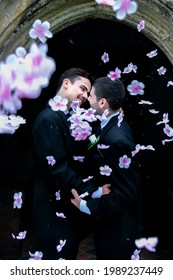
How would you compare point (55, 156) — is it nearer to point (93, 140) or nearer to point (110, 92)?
point (93, 140)

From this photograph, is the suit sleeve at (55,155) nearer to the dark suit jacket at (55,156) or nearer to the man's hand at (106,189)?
the dark suit jacket at (55,156)

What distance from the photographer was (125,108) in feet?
28.0

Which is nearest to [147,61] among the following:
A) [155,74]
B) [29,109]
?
[155,74]

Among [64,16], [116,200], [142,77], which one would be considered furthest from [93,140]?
[142,77]

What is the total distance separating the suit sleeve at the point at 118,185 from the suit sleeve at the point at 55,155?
0.18m

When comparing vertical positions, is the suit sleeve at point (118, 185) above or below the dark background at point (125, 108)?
below

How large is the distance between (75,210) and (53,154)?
1.63ft

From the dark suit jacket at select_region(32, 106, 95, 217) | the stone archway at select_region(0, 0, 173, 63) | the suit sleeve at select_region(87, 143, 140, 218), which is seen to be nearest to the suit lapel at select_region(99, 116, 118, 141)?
the suit sleeve at select_region(87, 143, 140, 218)

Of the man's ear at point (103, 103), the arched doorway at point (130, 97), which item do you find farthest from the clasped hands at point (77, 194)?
the arched doorway at point (130, 97)

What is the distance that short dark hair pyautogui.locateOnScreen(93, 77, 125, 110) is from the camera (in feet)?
12.7

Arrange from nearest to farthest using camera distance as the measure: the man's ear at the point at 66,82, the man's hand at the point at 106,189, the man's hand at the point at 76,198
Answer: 1. the man's hand at the point at 106,189
2. the man's hand at the point at 76,198
3. the man's ear at the point at 66,82

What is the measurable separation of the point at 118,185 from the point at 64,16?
1.51 metres

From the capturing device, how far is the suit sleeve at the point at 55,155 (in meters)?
3.85

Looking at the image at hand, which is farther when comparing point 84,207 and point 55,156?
point 84,207
